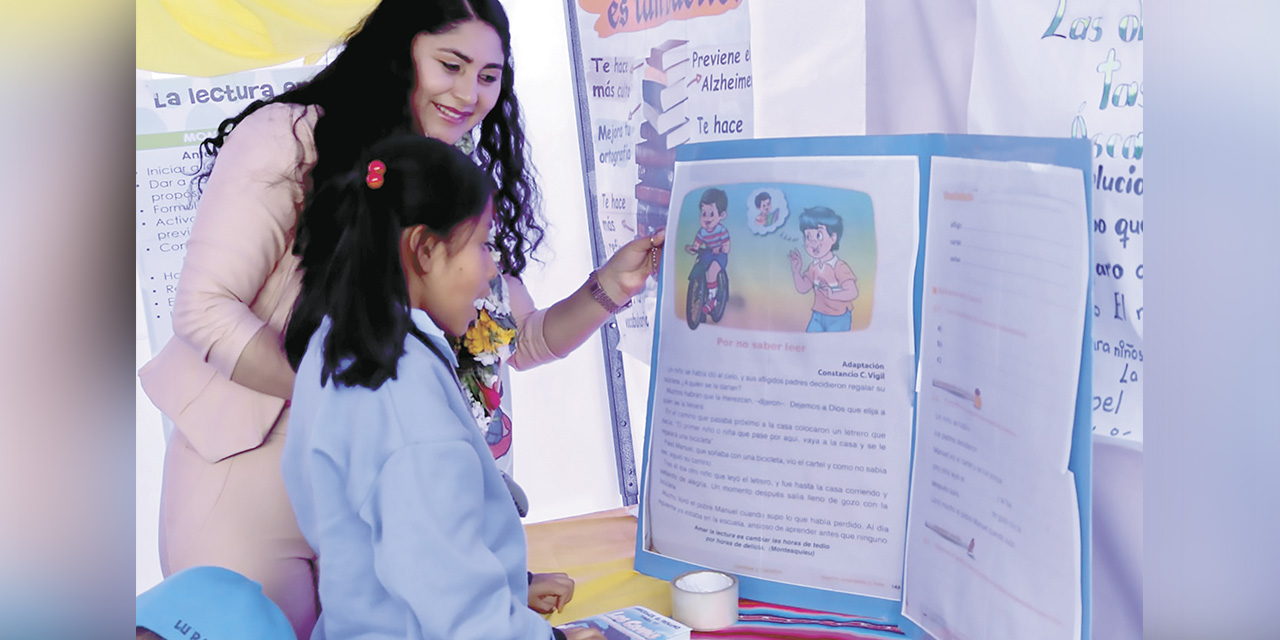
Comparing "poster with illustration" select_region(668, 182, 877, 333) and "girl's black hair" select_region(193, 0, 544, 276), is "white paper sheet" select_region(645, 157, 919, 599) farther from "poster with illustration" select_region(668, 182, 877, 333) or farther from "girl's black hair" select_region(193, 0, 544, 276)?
"girl's black hair" select_region(193, 0, 544, 276)

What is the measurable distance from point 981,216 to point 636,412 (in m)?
0.88

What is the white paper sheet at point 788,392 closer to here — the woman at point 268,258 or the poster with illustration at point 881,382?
the poster with illustration at point 881,382

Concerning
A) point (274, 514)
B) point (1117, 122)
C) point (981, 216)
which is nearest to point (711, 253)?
point (981, 216)

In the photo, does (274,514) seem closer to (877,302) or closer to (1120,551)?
(877,302)

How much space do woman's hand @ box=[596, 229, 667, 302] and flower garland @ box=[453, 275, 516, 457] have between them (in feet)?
0.69

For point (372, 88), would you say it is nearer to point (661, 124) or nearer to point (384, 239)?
point (384, 239)

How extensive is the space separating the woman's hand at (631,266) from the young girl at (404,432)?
1.37 ft

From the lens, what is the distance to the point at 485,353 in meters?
1.39

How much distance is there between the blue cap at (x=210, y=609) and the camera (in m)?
1.20

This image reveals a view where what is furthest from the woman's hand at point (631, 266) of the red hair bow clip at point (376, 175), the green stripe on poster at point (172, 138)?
the green stripe on poster at point (172, 138)

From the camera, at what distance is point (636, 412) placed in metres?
1.90

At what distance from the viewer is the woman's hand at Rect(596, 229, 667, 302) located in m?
1.58

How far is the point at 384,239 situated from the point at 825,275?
591 millimetres

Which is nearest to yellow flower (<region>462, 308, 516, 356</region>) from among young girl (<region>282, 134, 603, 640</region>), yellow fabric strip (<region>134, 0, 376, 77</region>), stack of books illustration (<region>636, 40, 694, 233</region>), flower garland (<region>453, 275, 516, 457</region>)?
flower garland (<region>453, 275, 516, 457</region>)
